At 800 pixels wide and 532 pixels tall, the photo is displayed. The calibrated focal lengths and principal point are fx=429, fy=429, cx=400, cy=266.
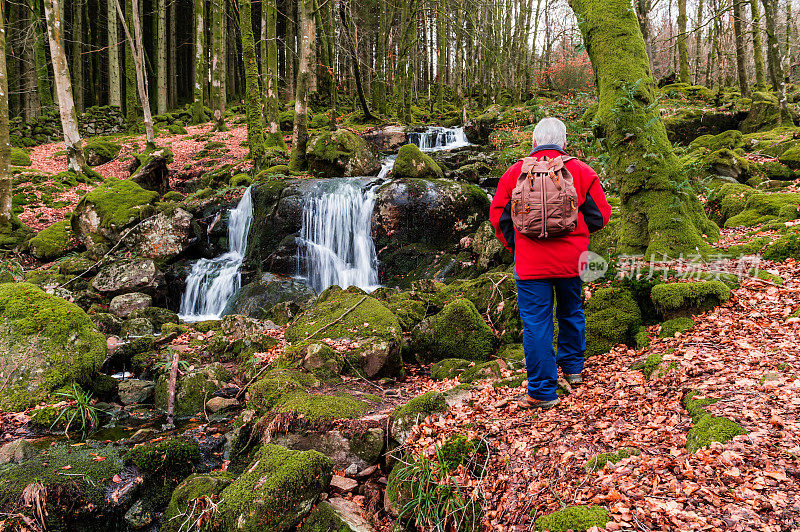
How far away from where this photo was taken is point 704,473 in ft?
6.79

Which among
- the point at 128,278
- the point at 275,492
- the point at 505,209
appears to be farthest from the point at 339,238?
the point at 275,492

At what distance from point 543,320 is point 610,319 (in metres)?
1.51

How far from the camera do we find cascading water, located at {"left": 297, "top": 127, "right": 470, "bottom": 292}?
10.6 meters

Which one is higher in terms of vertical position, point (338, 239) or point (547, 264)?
point (338, 239)

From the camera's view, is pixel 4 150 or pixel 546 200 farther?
pixel 4 150

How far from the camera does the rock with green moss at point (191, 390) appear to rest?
17.7 ft

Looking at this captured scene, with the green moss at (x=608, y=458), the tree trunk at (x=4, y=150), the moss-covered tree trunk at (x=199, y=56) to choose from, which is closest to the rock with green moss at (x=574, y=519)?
the green moss at (x=608, y=458)

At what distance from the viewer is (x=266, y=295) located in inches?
384

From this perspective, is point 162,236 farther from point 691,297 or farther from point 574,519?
point 574,519

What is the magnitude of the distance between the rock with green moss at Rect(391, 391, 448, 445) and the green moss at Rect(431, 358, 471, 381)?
4.49 feet

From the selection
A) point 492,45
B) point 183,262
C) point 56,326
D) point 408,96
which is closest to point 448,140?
point 408,96

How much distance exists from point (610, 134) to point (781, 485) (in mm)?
3849

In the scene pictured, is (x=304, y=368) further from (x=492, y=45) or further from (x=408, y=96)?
(x=492, y=45)

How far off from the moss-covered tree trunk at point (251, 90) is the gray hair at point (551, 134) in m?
13.0
